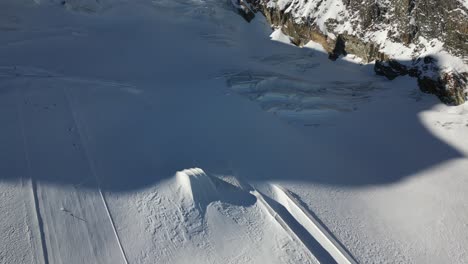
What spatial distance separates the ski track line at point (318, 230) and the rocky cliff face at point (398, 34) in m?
6.34

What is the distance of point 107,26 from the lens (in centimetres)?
1530

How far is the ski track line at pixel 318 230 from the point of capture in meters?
7.19

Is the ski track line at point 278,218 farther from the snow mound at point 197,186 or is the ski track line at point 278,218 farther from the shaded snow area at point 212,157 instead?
the snow mound at point 197,186

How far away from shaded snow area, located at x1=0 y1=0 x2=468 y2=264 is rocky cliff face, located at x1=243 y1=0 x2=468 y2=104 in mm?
617

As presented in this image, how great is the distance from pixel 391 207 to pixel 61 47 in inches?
431

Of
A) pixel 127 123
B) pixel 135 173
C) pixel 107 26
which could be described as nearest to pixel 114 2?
pixel 107 26

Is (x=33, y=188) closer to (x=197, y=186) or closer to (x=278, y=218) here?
(x=197, y=186)

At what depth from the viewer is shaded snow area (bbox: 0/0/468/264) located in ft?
23.6

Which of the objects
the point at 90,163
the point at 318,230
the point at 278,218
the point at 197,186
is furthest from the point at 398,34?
the point at 90,163

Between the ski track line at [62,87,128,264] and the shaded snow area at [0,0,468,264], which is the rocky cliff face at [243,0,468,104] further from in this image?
the ski track line at [62,87,128,264]

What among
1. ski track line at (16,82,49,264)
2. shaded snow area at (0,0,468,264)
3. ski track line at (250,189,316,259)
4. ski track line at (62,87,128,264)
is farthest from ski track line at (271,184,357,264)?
ski track line at (16,82,49,264)

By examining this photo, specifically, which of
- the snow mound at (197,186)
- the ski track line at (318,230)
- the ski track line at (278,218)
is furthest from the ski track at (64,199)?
the ski track line at (318,230)

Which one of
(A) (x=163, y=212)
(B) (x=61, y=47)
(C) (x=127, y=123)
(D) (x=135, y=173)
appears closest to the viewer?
(A) (x=163, y=212)

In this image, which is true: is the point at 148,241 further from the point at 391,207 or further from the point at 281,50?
the point at 281,50
